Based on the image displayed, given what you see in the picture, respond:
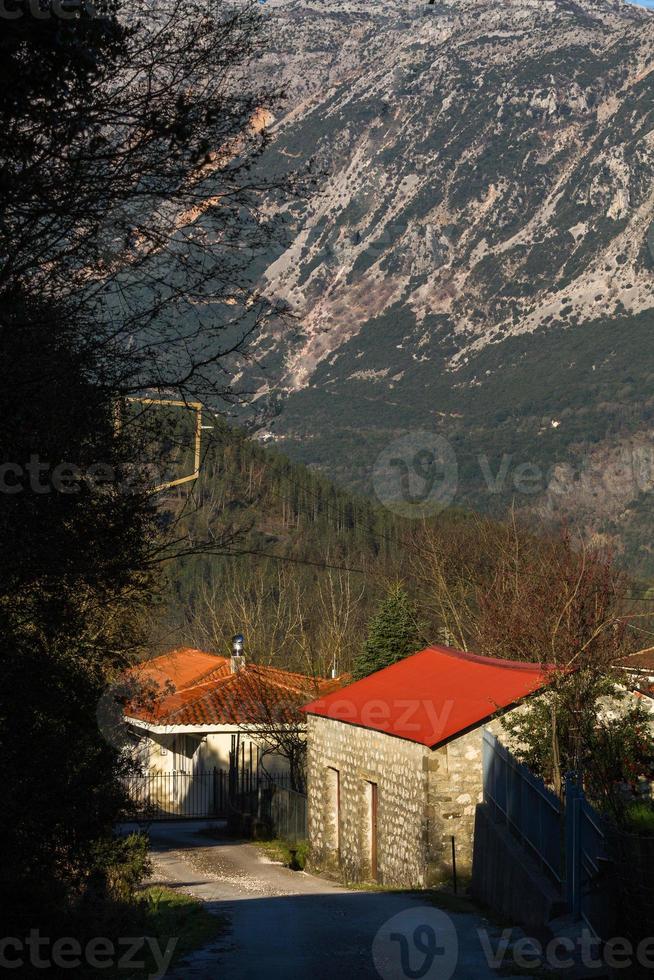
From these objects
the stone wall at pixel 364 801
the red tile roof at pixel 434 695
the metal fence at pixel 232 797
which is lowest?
the metal fence at pixel 232 797

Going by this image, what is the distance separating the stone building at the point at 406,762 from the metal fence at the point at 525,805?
1.16 meters

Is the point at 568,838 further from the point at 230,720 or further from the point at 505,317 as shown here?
the point at 505,317

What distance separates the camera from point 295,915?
14617mm

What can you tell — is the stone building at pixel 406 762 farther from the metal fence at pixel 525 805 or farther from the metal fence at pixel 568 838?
the metal fence at pixel 568 838

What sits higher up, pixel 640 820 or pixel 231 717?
pixel 640 820

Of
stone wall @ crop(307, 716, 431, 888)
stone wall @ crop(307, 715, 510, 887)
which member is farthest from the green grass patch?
stone wall @ crop(307, 716, 431, 888)

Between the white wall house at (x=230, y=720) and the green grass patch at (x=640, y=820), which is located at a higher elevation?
the green grass patch at (x=640, y=820)

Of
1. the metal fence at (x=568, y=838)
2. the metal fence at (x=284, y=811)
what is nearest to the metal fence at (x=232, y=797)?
the metal fence at (x=284, y=811)

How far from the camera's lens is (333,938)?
1223 cm

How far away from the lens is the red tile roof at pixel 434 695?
18297 mm

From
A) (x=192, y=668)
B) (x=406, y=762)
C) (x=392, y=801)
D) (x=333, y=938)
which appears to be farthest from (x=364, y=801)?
(x=192, y=668)

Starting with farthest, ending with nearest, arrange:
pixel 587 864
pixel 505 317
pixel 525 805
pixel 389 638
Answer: pixel 505 317, pixel 389 638, pixel 525 805, pixel 587 864

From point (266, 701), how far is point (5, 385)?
25.9 metres

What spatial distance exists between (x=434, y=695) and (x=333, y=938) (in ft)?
29.0
